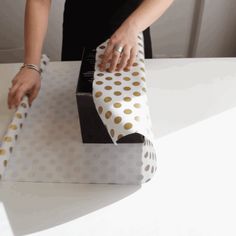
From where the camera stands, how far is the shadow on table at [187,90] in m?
0.79

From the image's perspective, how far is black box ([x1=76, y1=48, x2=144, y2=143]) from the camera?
0.64 meters

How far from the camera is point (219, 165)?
26.8 inches

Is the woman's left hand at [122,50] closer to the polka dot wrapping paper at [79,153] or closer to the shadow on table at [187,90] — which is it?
the polka dot wrapping paper at [79,153]

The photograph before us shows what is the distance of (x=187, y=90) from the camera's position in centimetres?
88

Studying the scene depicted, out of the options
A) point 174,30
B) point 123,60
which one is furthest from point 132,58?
point 174,30

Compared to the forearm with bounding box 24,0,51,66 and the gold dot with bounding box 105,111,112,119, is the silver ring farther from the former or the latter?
the forearm with bounding box 24,0,51,66

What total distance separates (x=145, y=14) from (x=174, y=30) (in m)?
1.08

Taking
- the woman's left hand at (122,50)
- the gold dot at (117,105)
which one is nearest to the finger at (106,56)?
the woman's left hand at (122,50)

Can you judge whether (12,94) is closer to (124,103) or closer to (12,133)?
(12,133)

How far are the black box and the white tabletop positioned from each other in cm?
11

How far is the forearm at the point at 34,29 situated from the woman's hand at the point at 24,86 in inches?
2.0

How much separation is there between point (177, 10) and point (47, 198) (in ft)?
4.67

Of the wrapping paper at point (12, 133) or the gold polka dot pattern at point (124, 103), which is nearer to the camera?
the gold polka dot pattern at point (124, 103)

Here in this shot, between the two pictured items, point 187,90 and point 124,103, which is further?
point 187,90
